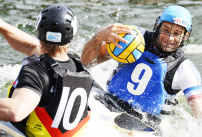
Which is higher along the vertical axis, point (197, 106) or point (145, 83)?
point (145, 83)

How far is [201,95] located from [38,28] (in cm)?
208

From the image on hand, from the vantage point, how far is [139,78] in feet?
13.6

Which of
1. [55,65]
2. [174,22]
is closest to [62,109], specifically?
[55,65]

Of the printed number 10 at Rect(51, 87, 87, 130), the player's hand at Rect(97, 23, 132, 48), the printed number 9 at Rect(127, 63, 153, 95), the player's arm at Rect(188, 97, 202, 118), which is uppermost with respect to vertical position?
the player's hand at Rect(97, 23, 132, 48)

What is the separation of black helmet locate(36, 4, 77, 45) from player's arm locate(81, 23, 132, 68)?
0.84 metres

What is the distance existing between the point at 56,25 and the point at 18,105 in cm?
77

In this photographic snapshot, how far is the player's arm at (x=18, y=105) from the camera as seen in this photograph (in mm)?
2520

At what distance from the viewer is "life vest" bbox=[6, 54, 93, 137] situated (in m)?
2.84

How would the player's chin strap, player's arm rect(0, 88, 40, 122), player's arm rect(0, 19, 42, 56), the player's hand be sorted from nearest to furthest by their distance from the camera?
player's arm rect(0, 88, 40, 122) < the player's chin strap < the player's hand < player's arm rect(0, 19, 42, 56)

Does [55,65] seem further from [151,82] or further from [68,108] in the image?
[151,82]

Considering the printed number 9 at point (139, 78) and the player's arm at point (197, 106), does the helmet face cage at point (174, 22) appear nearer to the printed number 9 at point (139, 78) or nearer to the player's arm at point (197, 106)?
the printed number 9 at point (139, 78)

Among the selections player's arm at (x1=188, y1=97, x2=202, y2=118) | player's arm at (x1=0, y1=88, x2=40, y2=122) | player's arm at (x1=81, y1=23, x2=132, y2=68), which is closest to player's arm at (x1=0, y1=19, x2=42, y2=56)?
player's arm at (x1=81, y1=23, x2=132, y2=68)

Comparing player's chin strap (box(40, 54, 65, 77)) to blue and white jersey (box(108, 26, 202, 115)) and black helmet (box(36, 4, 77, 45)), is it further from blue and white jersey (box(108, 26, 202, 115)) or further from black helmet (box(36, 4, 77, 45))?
blue and white jersey (box(108, 26, 202, 115))

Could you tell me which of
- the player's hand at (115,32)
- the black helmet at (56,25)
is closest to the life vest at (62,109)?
the black helmet at (56,25)
